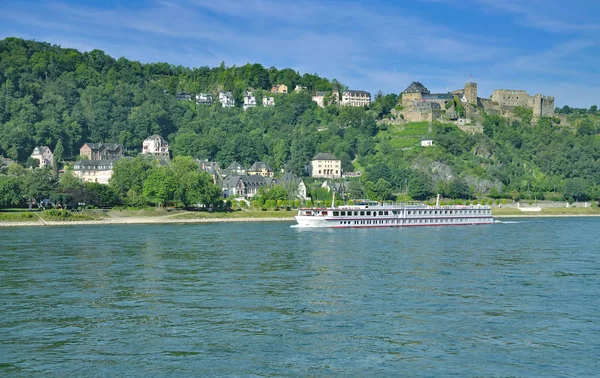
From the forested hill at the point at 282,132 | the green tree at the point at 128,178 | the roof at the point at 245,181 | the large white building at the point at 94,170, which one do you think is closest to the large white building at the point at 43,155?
the forested hill at the point at 282,132

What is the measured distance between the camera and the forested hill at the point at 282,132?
389ft

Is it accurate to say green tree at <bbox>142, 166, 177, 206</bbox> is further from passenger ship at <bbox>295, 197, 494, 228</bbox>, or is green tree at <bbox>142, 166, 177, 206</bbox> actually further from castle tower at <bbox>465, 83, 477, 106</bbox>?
castle tower at <bbox>465, 83, 477, 106</bbox>

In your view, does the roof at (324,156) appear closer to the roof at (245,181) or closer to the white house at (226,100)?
the roof at (245,181)

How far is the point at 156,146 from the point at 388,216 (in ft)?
239

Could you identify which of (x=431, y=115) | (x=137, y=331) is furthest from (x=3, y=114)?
(x=137, y=331)

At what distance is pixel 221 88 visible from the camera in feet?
568

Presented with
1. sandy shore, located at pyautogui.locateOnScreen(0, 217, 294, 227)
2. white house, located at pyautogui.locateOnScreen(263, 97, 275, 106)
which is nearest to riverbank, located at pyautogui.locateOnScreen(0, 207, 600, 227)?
sandy shore, located at pyautogui.locateOnScreen(0, 217, 294, 227)

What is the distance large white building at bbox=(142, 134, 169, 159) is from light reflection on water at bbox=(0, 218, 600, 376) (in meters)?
86.8

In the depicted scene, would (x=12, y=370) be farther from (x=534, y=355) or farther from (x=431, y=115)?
(x=431, y=115)

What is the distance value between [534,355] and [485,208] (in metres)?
60.0

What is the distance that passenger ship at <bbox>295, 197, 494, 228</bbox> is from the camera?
69.2 m

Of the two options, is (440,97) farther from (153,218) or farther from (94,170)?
(153,218)

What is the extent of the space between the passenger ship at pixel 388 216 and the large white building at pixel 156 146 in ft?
222

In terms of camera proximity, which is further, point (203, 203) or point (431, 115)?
point (431, 115)
